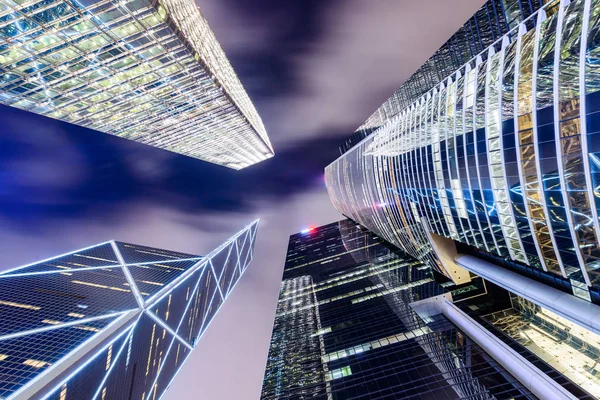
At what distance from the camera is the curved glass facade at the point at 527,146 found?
19.5 metres

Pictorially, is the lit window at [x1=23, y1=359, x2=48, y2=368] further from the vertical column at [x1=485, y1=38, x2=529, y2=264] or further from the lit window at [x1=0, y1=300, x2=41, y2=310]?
the vertical column at [x1=485, y1=38, x2=529, y2=264]

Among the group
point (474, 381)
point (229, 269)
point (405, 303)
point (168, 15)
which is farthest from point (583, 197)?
point (229, 269)

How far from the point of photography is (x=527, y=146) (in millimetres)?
23938

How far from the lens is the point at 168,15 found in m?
44.1

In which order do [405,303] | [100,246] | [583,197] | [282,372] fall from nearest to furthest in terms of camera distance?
1. [583,197]
2. [282,372]
3. [405,303]
4. [100,246]

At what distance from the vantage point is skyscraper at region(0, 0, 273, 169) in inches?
1524

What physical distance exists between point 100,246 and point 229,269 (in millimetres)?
70006

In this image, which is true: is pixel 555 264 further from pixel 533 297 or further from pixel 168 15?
pixel 168 15

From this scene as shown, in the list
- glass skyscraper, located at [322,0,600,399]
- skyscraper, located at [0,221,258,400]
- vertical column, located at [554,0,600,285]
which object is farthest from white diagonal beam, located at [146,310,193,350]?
vertical column, located at [554,0,600,285]

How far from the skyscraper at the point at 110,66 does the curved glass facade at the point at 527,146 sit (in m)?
38.8

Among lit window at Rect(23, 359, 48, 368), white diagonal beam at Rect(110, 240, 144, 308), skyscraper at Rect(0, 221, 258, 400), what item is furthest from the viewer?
white diagonal beam at Rect(110, 240, 144, 308)

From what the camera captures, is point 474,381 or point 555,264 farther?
point 474,381

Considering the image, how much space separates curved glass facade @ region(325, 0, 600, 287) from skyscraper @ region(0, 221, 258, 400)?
6550 centimetres

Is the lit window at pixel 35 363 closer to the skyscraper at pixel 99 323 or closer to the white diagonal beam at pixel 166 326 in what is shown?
the skyscraper at pixel 99 323
